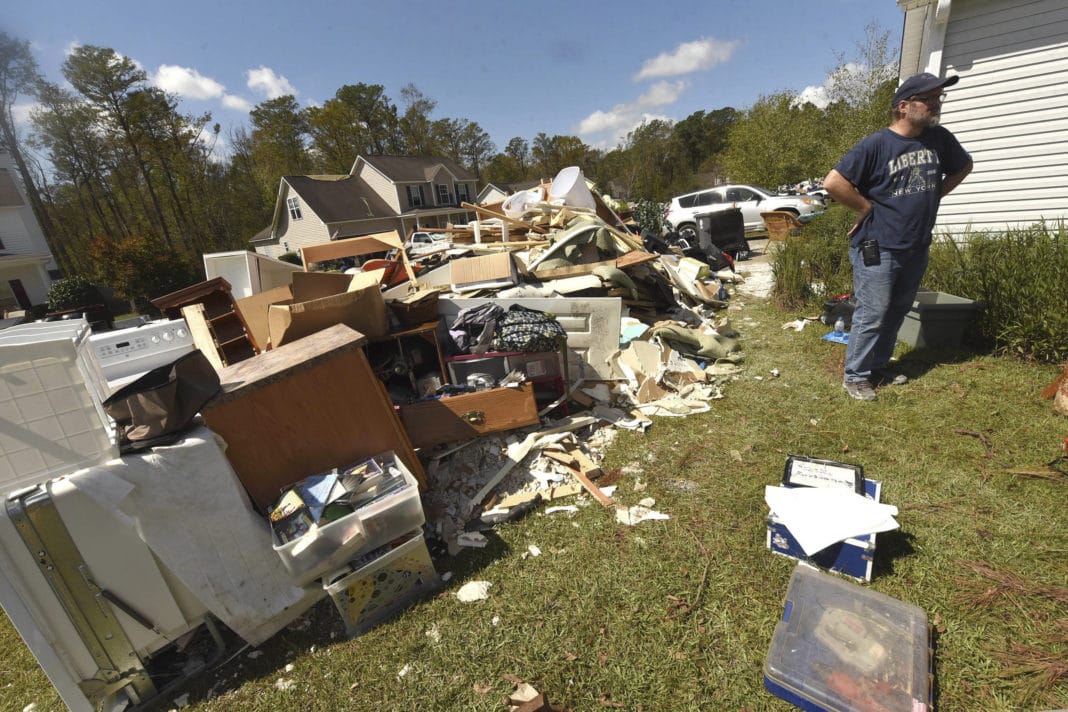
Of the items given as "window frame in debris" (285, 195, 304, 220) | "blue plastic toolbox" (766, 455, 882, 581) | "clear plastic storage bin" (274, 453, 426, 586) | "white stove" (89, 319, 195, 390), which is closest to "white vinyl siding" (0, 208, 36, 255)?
"window frame in debris" (285, 195, 304, 220)

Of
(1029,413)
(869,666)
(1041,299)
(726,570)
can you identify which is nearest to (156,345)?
(726,570)

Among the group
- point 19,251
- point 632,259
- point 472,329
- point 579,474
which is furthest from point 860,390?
point 19,251

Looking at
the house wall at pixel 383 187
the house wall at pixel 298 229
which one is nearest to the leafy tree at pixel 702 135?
the house wall at pixel 383 187

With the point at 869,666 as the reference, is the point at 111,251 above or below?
above

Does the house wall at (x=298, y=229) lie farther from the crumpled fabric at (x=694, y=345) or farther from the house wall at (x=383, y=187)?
the crumpled fabric at (x=694, y=345)

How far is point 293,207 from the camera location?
24.8m

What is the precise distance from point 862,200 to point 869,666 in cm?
283

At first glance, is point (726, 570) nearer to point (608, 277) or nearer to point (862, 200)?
point (862, 200)

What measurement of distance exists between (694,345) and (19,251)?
26983 mm

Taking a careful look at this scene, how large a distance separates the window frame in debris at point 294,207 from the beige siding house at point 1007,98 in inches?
1029

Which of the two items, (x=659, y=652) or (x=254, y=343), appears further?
(x=254, y=343)

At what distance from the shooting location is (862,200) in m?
3.08

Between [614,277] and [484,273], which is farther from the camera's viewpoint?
[614,277]

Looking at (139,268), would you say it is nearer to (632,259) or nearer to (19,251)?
(19,251)
